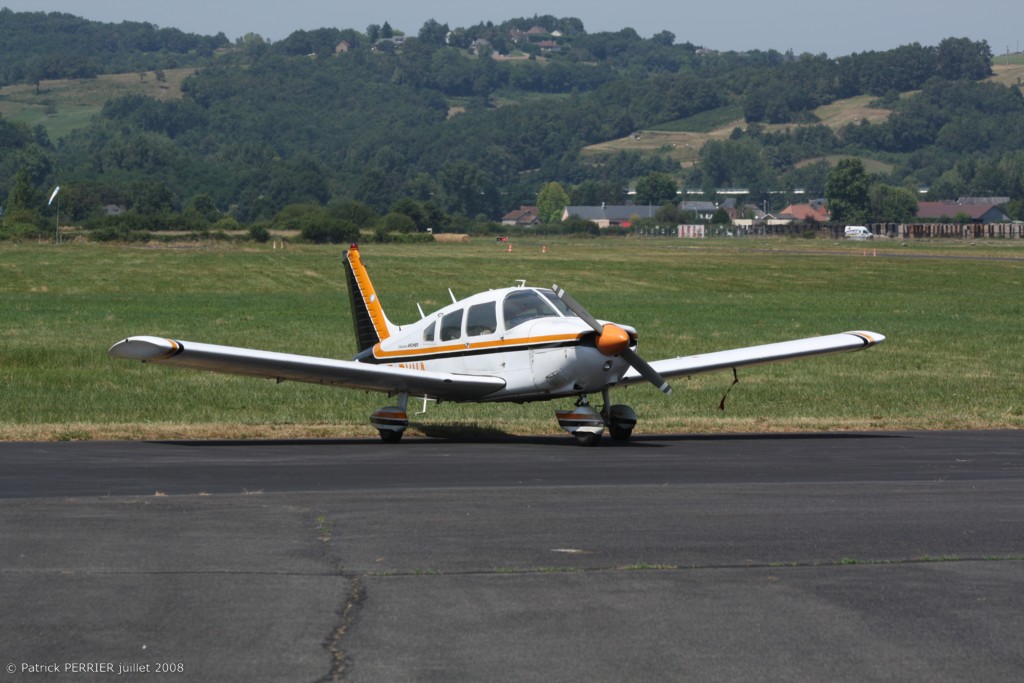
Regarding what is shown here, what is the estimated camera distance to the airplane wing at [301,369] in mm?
15930

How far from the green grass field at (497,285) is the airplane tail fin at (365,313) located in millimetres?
1235

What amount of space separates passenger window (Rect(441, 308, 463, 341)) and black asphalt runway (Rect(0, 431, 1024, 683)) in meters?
3.37

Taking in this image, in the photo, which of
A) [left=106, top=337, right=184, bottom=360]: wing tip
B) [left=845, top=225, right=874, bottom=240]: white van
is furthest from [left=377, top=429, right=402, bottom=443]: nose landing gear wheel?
[left=845, top=225, right=874, bottom=240]: white van

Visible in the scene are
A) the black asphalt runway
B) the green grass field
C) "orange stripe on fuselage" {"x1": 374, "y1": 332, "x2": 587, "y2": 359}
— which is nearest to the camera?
the black asphalt runway

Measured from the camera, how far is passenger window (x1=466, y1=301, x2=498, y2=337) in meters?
18.3

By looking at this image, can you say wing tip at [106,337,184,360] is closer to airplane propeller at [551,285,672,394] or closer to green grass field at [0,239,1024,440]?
green grass field at [0,239,1024,440]

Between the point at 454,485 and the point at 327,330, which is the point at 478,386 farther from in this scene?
the point at 327,330

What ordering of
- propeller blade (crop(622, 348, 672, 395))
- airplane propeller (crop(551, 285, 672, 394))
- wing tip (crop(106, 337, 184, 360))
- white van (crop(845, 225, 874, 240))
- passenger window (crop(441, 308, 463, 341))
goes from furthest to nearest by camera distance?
white van (crop(845, 225, 874, 240)) < passenger window (crop(441, 308, 463, 341)) < propeller blade (crop(622, 348, 672, 395)) < airplane propeller (crop(551, 285, 672, 394)) < wing tip (crop(106, 337, 184, 360))

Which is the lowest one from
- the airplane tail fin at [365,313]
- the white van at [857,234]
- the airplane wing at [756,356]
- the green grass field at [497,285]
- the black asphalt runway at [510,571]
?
the white van at [857,234]

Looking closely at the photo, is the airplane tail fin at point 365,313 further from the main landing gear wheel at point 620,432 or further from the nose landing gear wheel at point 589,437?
the nose landing gear wheel at point 589,437

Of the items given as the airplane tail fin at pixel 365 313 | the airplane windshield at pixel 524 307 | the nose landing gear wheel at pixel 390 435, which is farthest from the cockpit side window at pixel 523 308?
the airplane tail fin at pixel 365 313

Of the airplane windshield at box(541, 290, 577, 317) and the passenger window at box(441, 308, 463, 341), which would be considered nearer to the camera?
the airplane windshield at box(541, 290, 577, 317)

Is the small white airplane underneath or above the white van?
above

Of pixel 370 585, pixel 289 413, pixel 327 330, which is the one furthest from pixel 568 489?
pixel 327 330
